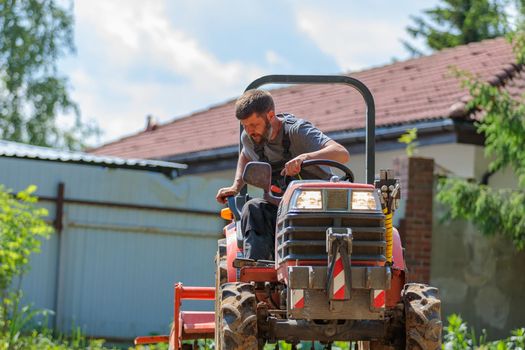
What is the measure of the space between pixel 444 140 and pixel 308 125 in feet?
30.5

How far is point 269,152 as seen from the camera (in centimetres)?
707

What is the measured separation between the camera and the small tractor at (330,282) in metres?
5.86

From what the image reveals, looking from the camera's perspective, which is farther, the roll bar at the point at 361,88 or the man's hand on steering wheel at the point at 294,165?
the roll bar at the point at 361,88

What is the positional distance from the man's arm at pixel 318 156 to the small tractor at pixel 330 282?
0.18 meters

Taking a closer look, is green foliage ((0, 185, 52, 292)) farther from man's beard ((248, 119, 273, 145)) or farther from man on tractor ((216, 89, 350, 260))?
man's beard ((248, 119, 273, 145))

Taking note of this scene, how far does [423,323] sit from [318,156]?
3.73 feet

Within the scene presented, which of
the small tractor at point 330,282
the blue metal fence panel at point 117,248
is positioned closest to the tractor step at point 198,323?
the small tractor at point 330,282

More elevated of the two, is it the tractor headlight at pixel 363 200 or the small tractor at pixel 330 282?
the tractor headlight at pixel 363 200

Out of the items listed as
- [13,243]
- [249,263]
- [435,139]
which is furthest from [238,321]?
[435,139]

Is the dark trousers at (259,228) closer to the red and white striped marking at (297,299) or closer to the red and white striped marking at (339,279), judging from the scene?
the red and white striped marking at (297,299)

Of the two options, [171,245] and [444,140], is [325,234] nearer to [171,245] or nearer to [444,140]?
[171,245]

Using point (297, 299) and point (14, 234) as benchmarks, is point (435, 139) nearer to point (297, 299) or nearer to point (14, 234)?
point (14, 234)

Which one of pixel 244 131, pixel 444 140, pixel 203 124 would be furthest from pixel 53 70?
Result: pixel 244 131

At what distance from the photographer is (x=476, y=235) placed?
1469 cm
